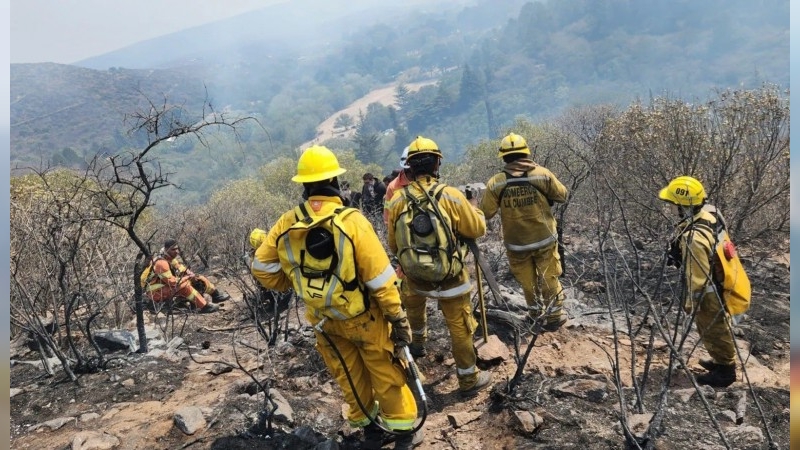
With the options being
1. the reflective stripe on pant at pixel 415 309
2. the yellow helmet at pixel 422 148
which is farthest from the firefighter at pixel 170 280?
the yellow helmet at pixel 422 148

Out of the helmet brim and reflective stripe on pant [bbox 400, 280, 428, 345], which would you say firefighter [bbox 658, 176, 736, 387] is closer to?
reflective stripe on pant [bbox 400, 280, 428, 345]

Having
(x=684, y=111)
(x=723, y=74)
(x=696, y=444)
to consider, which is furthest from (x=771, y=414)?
(x=723, y=74)

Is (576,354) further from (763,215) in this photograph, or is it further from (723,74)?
(723,74)

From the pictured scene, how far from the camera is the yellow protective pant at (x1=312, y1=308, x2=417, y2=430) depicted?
3203 millimetres

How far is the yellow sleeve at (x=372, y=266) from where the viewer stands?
305 cm

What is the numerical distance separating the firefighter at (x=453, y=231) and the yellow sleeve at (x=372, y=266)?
0.80 meters

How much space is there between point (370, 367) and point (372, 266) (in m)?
0.69

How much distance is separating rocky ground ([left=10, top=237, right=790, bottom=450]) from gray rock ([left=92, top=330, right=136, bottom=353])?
144mm

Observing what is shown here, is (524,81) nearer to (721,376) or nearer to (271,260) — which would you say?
(721,376)

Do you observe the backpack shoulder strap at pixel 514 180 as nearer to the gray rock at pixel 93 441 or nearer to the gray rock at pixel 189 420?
the gray rock at pixel 189 420

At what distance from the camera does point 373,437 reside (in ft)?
11.3

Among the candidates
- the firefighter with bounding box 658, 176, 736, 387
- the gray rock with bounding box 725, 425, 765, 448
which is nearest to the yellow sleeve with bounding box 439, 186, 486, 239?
the firefighter with bounding box 658, 176, 736, 387

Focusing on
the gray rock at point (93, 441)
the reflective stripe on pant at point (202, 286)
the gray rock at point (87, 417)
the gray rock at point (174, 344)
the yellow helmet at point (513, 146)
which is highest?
the yellow helmet at point (513, 146)

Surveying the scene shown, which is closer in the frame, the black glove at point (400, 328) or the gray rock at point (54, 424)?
the black glove at point (400, 328)
